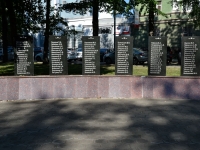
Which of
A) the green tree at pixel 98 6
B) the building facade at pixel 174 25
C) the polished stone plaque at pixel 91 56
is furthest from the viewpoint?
the building facade at pixel 174 25

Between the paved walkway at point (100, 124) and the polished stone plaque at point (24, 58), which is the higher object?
the polished stone plaque at point (24, 58)

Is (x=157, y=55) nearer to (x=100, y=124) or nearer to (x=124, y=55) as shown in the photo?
(x=124, y=55)

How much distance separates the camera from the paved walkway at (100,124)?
19.3ft

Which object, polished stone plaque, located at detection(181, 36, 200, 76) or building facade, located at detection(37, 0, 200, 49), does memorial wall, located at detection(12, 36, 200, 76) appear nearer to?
polished stone plaque, located at detection(181, 36, 200, 76)

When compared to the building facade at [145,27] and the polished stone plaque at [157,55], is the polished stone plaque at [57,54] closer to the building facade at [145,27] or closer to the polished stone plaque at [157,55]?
the polished stone plaque at [157,55]

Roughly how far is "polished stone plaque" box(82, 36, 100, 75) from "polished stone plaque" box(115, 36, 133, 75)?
0.63 meters

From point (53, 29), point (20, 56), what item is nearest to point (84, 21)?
point (53, 29)

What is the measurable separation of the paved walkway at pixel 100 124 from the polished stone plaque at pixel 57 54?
1.16 metres

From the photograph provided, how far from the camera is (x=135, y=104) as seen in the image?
9.66 meters

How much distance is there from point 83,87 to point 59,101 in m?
0.89

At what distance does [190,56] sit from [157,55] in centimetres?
104

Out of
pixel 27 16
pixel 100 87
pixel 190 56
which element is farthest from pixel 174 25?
pixel 100 87

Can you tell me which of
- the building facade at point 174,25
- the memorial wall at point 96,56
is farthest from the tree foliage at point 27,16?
the building facade at point 174,25

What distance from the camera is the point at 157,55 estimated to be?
10859mm
